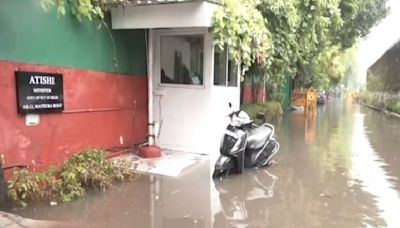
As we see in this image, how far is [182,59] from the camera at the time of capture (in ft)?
28.9

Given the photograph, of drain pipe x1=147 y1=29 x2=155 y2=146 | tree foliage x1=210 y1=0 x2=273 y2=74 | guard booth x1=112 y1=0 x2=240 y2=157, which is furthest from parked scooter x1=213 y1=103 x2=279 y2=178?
drain pipe x1=147 y1=29 x2=155 y2=146

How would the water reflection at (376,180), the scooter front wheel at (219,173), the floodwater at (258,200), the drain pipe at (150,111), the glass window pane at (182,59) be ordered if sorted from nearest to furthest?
1. the floodwater at (258,200)
2. the water reflection at (376,180)
3. the scooter front wheel at (219,173)
4. the drain pipe at (150,111)
5. the glass window pane at (182,59)

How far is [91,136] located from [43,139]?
114cm

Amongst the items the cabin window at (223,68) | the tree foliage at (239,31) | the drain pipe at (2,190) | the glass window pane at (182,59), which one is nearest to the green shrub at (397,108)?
the cabin window at (223,68)

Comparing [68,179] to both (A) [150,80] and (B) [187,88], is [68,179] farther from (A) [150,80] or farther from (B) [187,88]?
(B) [187,88]

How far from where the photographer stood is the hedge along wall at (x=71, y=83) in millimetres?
5531

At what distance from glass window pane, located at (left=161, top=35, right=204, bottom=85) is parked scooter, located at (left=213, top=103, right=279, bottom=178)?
1.17 metres

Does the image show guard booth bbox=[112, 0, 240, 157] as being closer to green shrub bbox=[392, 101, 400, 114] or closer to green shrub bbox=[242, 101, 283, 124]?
green shrub bbox=[242, 101, 283, 124]

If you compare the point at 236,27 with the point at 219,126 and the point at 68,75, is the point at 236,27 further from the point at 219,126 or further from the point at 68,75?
the point at 68,75

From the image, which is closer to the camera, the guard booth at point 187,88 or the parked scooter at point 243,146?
the parked scooter at point 243,146

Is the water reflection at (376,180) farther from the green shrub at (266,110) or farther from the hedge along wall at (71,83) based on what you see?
the hedge along wall at (71,83)

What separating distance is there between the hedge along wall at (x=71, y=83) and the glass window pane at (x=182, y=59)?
1.58 ft

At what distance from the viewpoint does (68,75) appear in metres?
6.57

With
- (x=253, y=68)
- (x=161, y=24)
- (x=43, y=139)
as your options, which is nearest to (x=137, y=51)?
(x=161, y=24)
